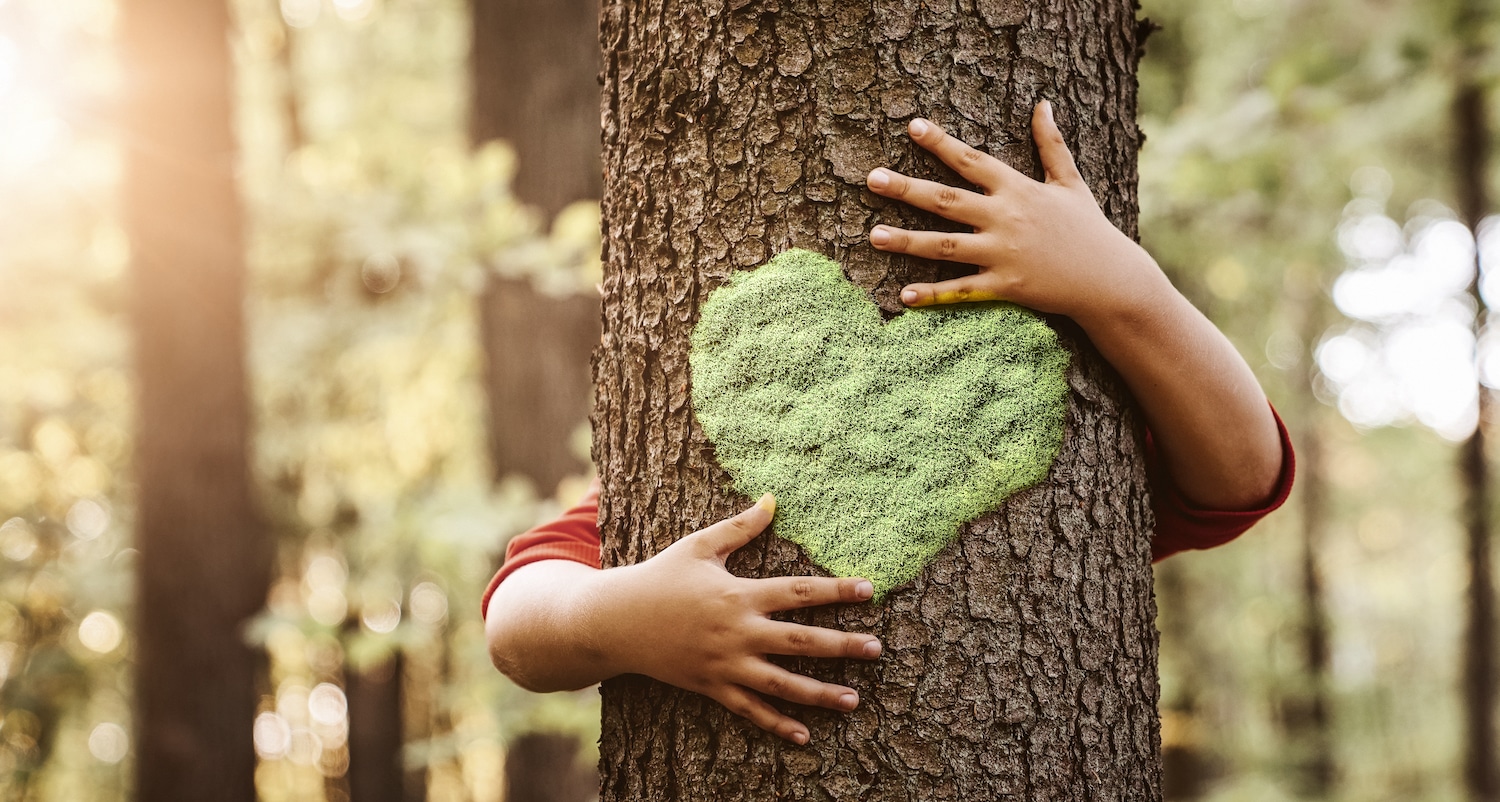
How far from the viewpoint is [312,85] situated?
31.4 feet

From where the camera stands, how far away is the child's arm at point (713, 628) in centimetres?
113

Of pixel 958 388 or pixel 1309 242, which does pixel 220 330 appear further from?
pixel 1309 242

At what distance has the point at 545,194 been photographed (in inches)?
173

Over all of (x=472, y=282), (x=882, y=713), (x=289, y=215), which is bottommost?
(x=882, y=713)

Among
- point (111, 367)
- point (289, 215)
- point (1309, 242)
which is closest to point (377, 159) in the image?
point (289, 215)

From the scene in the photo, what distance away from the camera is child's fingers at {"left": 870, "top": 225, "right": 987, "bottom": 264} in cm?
117

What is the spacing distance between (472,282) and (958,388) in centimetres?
313

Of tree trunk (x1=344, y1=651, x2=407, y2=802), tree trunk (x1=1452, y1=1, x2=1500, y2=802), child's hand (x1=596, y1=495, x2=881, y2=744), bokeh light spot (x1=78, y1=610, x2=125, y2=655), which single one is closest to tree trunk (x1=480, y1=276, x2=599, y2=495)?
child's hand (x1=596, y1=495, x2=881, y2=744)

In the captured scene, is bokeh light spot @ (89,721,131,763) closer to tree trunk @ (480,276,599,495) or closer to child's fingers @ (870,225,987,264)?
tree trunk @ (480,276,599,495)

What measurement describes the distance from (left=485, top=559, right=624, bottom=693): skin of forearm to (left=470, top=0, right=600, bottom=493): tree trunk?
292 centimetres

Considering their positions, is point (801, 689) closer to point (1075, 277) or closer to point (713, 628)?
point (713, 628)

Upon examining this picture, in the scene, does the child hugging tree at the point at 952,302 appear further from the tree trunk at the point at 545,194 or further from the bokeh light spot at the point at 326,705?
the bokeh light spot at the point at 326,705

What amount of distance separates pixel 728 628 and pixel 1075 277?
0.69m

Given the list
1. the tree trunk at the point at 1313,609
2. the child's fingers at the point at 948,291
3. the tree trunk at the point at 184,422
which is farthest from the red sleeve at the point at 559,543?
the tree trunk at the point at 1313,609
